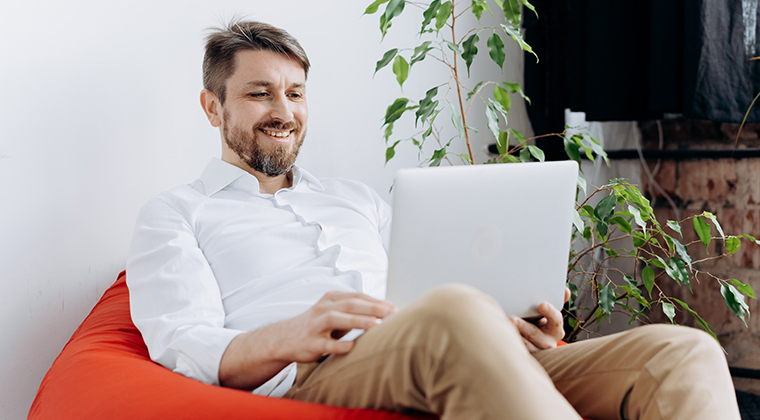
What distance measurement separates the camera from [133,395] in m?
0.77

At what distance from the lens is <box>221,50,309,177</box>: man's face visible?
133 centimetres

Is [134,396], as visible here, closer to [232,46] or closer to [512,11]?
[232,46]

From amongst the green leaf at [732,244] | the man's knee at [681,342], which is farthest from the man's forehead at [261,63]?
the green leaf at [732,244]

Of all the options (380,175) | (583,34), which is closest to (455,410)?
(380,175)

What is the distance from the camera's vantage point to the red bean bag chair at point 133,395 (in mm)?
717

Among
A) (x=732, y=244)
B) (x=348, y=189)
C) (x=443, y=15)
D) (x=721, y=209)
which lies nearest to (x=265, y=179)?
(x=348, y=189)

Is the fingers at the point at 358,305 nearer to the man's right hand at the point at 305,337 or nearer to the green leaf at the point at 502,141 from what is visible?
the man's right hand at the point at 305,337

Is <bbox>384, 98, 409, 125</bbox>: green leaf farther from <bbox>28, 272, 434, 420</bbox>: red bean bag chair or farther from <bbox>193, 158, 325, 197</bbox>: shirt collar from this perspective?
<bbox>28, 272, 434, 420</bbox>: red bean bag chair

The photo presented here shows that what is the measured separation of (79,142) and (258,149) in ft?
1.30

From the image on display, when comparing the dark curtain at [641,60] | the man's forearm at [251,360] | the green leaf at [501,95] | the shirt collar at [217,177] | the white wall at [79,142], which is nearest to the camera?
the man's forearm at [251,360]

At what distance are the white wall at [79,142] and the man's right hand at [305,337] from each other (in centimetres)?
55

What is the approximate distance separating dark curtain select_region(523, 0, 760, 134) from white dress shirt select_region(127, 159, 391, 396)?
1.13m

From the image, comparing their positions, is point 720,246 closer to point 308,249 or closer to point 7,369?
point 308,249

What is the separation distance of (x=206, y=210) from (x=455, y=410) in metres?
0.79
